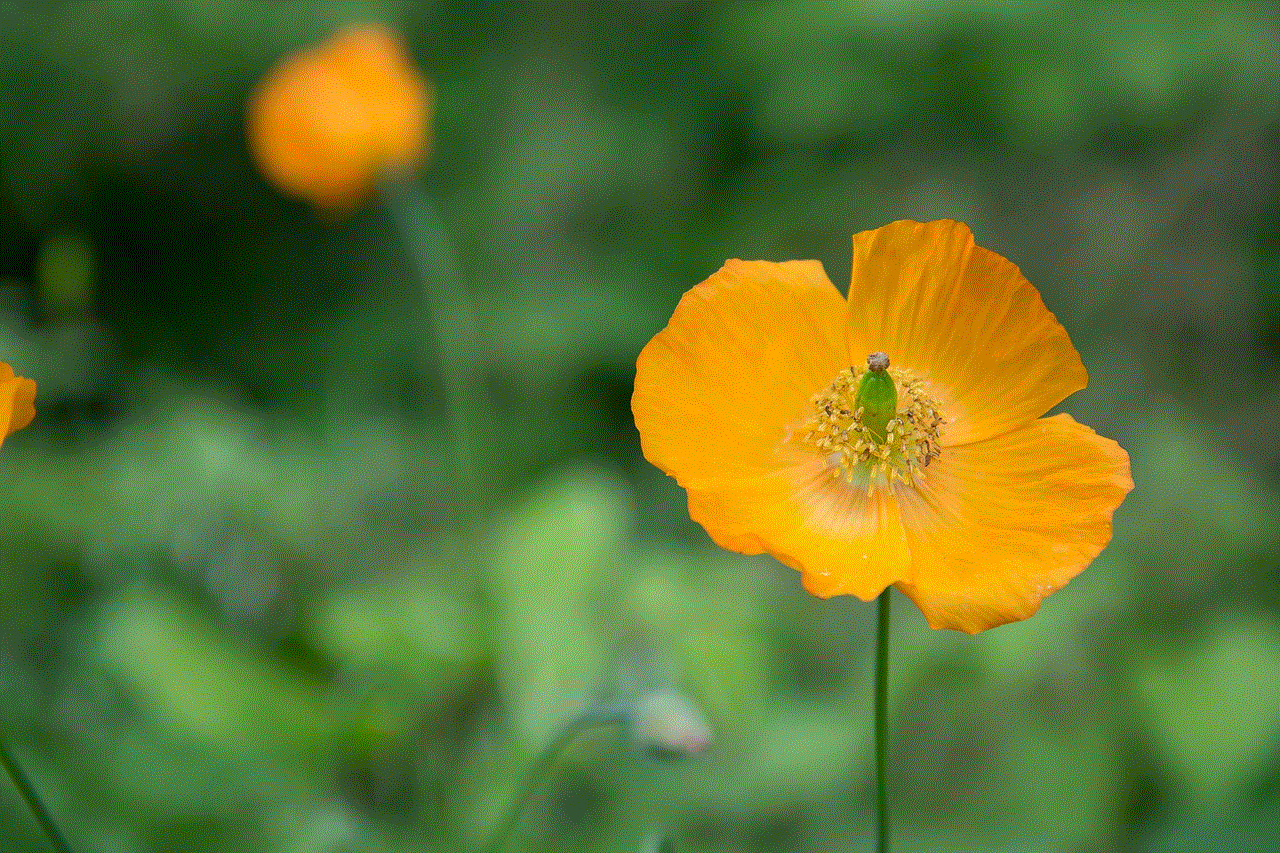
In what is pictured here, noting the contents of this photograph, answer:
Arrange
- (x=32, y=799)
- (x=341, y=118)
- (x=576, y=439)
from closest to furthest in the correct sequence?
(x=32, y=799)
(x=341, y=118)
(x=576, y=439)

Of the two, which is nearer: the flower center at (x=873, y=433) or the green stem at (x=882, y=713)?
the green stem at (x=882, y=713)

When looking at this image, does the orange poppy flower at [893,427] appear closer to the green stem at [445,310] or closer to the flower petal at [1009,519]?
the flower petal at [1009,519]

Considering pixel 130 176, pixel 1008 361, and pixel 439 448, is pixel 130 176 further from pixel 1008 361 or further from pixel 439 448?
pixel 1008 361

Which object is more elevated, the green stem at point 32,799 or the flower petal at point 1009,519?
the flower petal at point 1009,519

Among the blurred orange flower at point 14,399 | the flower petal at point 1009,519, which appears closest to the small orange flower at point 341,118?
the blurred orange flower at point 14,399

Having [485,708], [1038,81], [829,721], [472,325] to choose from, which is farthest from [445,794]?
[1038,81]

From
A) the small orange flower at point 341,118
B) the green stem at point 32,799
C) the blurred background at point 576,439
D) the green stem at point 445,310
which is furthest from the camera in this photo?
the green stem at point 445,310

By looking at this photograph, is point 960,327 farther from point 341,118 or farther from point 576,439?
point 576,439

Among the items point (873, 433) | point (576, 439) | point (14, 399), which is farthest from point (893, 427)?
point (576, 439)

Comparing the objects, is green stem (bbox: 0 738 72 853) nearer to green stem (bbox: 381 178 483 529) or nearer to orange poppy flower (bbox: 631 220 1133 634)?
orange poppy flower (bbox: 631 220 1133 634)
